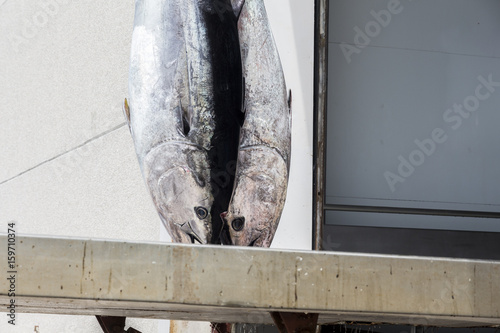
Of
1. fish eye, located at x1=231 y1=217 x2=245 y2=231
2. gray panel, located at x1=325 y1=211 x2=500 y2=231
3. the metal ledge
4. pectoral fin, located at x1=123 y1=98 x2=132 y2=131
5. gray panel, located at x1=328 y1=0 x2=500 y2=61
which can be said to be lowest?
the metal ledge

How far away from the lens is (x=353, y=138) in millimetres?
5047

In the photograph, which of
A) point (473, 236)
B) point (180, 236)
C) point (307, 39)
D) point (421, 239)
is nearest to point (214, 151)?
point (180, 236)

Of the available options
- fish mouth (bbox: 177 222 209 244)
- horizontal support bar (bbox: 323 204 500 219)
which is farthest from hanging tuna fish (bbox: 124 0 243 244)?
horizontal support bar (bbox: 323 204 500 219)

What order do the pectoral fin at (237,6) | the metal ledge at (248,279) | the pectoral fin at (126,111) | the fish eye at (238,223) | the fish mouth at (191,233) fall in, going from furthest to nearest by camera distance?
the pectoral fin at (126,111), the pectoral fin at (237,6), the fish eye at (238,223), the fish mouth at (191,233), the metal ledge at (248,279)

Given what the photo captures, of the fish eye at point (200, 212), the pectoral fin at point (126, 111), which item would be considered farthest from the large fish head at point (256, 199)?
the pectoral fin at point (126, 111)

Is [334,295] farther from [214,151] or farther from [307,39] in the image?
[307,39]

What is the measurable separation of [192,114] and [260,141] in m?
0.46

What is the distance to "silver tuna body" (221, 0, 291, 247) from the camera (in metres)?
4.03

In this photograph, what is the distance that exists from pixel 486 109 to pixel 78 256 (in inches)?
159

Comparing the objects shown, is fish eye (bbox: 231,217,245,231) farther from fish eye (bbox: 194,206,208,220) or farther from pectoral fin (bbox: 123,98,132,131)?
pectoral fin (bbox: 123,98,132,131)

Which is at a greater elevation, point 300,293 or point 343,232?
point 343,232

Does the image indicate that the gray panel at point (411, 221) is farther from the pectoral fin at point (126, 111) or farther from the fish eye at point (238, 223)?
the pectoral fin at point (126, 111)

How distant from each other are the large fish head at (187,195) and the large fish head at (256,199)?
0.47ft

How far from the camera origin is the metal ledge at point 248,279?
2.33 meters
